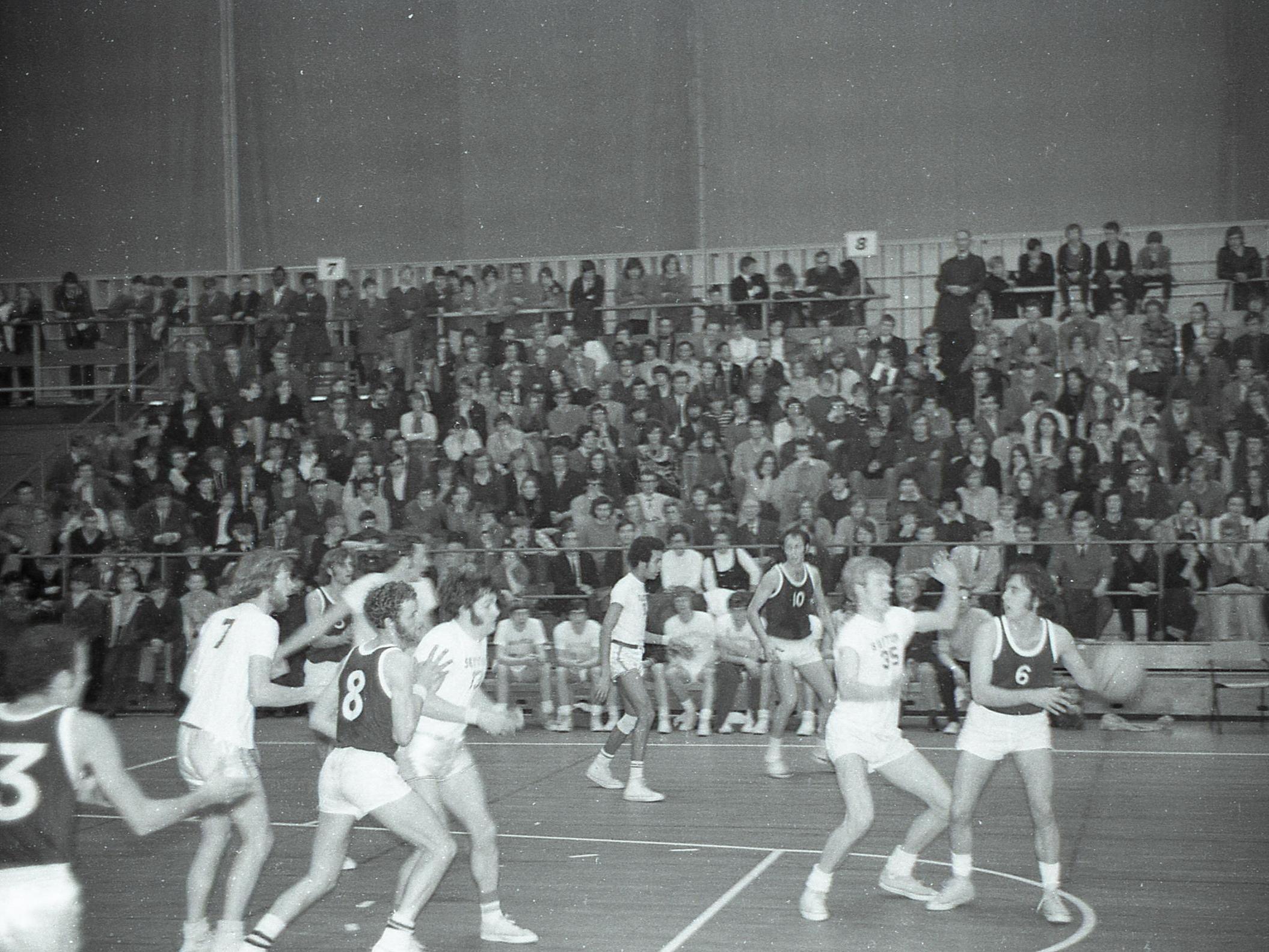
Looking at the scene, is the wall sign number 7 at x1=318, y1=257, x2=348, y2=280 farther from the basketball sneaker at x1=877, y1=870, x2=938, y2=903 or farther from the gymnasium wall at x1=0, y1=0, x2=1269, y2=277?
the basketball sneaker at x1=877, y1=870, x2=938, y2=903

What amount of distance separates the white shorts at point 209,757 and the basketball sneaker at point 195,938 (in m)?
0.68

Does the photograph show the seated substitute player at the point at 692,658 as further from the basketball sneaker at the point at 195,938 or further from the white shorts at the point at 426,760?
the basketball sneaker at the point at 195,938

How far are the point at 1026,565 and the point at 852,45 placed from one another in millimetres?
18337

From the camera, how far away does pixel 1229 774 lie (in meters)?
12.0

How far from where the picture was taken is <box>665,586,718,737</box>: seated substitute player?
1490cm

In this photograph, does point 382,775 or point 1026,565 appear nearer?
point 382,775

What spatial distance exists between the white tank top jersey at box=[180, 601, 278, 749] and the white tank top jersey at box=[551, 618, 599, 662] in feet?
27.6

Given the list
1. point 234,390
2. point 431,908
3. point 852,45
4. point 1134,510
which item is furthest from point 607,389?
point 431,908

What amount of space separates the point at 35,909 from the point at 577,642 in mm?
10930

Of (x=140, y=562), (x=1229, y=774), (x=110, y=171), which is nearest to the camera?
(x=1229, y=774)

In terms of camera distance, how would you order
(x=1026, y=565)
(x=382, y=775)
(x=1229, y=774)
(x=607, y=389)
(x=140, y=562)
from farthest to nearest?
(x=607, y=389) → (x=140, y=562) → (x=1229, y=774) → (x=1026, y=565) → (x=382, y=775)

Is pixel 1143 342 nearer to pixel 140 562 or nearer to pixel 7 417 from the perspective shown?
pixel 140 562

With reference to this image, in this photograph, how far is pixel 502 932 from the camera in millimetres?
7516

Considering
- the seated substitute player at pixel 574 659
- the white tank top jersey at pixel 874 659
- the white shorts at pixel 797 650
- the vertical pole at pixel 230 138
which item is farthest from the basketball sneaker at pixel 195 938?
the vertical pole at pixel 230 138
